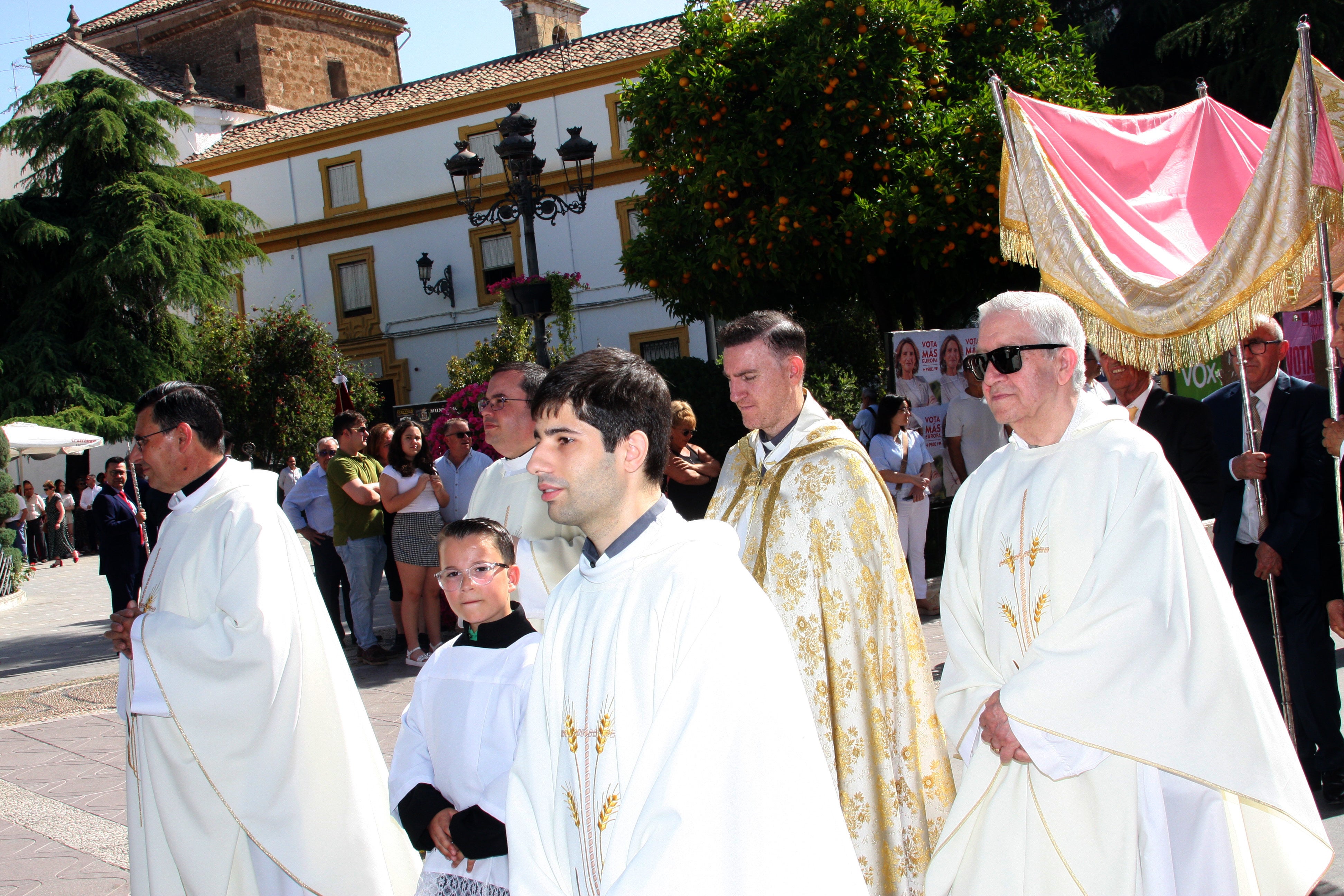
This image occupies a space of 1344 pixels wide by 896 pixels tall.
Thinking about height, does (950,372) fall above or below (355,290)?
below

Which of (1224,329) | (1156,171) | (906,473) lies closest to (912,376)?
(906,473)

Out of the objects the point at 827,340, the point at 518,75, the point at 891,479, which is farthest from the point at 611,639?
the point at 518,75

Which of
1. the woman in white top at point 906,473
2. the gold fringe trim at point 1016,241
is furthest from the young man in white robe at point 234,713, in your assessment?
the woman in white top at point 906,473

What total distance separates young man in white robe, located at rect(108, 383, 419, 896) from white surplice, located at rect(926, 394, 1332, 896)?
183 centimetres

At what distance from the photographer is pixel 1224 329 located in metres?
4.64

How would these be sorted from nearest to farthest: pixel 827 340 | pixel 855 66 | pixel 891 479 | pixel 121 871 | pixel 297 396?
pixel 121 871
pixel 891 479
pixel 855 66
pixel 827 340
pixel 297 396

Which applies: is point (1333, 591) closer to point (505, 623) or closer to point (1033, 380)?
point (1033, 380)

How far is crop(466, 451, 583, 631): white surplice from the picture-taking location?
11.6 ft

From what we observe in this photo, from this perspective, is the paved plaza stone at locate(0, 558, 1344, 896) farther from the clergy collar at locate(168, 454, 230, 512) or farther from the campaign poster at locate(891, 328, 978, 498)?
the clergy collar at locate(168, 454, 230, 512)

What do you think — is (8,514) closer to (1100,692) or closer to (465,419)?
(465,419)

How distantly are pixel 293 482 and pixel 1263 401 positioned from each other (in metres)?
12.7

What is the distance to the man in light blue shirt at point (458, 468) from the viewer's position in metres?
8.38

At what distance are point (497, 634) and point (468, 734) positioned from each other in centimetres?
28

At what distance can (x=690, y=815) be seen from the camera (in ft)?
5.61
